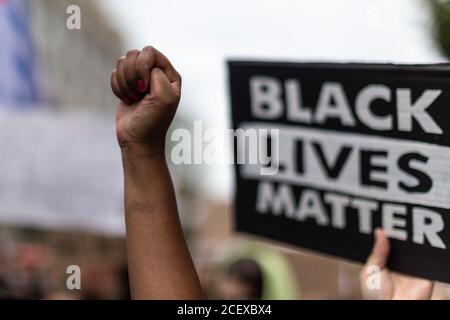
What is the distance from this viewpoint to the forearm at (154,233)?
201cm

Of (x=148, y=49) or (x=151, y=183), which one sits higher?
(x=148, y=49)

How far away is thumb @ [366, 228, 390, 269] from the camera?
277 cm

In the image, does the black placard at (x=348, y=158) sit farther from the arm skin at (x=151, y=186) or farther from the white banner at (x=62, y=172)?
the white banner at (x=62, y=172)

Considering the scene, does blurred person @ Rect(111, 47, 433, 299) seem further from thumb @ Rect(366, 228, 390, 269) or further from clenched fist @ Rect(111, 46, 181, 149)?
thumb @ Rect(366, 228, 390, 269)

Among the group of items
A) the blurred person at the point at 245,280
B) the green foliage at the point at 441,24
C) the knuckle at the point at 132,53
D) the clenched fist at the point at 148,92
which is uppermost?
the green foliage at the point at 441,24

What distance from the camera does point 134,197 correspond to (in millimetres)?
2053

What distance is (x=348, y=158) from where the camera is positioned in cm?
300

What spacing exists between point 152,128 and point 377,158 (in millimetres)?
979

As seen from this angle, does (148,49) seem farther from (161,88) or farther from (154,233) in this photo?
(154,233)

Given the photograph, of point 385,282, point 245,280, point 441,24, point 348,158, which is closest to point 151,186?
point 385,282

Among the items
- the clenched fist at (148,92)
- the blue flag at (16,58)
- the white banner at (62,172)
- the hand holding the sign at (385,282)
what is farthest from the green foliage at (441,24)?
the blue flag at (16,58)

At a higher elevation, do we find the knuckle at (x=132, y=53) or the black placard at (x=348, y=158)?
the knuckle at (x=132, y=53)

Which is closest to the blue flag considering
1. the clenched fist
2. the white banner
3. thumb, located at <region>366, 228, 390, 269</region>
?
the white banner

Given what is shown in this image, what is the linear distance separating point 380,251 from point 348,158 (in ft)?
1.10
